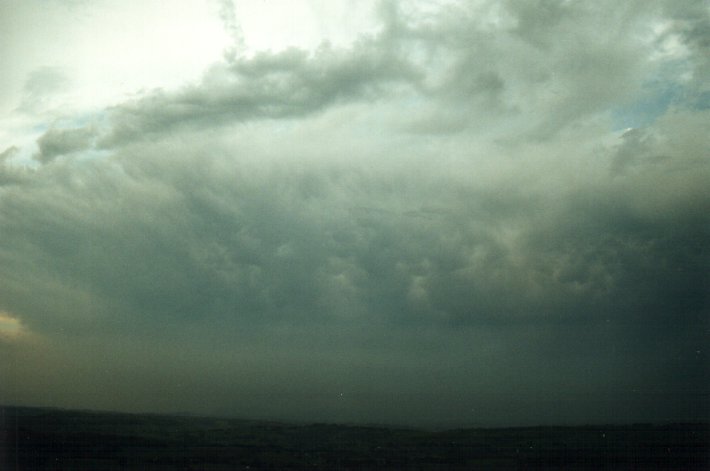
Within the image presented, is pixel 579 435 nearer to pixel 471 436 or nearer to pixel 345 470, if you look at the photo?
pixel 471 436

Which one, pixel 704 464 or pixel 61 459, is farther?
pixel 704 464

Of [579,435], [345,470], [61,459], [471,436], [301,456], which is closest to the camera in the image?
[345,470]

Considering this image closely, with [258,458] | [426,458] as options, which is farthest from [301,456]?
[426,458]

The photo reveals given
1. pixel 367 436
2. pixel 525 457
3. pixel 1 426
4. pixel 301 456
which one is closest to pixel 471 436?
pixel 367 436

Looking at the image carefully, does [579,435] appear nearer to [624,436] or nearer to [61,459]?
[624,436]

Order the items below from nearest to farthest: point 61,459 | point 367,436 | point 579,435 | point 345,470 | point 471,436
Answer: point 345,470
point 61,459
point 367,436
point 471,436
point 579,435

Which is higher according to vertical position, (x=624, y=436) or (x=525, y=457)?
(x=525, y=457)
